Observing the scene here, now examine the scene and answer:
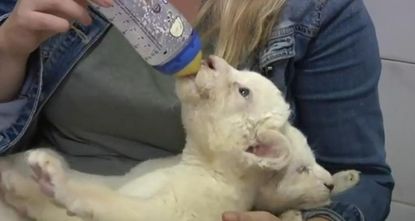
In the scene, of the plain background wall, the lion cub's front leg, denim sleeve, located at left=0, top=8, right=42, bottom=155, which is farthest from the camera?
the plain background wall

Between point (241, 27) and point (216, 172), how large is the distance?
0.23m

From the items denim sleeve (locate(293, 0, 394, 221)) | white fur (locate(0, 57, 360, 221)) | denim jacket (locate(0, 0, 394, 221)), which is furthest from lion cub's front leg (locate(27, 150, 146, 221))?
denim sleeve (locate(293, 0, 394, 221))

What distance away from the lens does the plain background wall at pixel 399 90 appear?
57.1 inches

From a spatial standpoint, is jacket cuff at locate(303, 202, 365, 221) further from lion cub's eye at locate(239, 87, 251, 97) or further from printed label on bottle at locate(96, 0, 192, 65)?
printed label on bottle at locate(96, 0, 192, 65)

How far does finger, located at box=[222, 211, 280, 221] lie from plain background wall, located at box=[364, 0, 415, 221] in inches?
26.9

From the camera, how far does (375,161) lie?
1.04 meters

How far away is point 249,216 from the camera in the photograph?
84 cm

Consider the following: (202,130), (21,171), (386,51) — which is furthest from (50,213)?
(386,51)

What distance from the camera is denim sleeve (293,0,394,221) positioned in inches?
40.2

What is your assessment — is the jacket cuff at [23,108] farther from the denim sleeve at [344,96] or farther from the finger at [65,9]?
the denim sleeve at [344,96]

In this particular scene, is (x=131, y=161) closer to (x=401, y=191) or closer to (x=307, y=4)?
(x=307, y=4)

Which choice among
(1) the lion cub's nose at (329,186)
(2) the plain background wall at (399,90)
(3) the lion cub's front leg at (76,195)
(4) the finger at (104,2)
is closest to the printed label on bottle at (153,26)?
(4) the finger at (104,2)

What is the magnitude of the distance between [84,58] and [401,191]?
0.79 meters

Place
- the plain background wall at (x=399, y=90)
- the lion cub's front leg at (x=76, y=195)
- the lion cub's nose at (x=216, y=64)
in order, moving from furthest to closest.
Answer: the plain background wall at (x=399, y=90) < the lion cub's nose at (x=216, y=64) < the lion cub's front leg at (x=76, y=195)
